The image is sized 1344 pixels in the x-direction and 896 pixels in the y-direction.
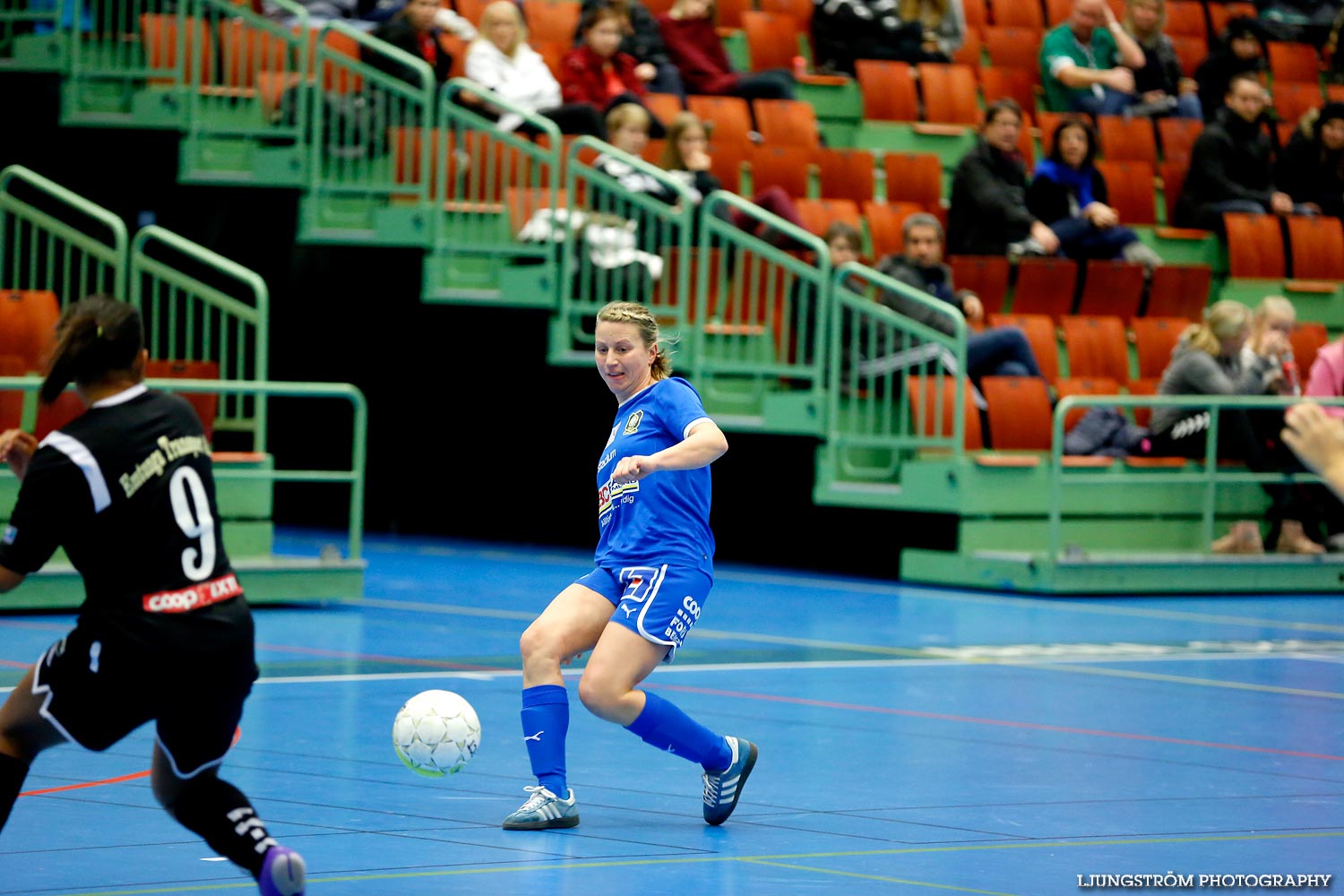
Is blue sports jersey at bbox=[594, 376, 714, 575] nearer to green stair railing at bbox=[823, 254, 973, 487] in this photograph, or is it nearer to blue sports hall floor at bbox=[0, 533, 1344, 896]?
blue sports hall floor at bbox=[0, 533, 1344, 896]

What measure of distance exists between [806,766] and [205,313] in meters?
6.84

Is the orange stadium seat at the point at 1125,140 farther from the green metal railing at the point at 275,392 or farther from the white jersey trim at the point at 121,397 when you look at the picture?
the white jersey trim at the point at 121,397

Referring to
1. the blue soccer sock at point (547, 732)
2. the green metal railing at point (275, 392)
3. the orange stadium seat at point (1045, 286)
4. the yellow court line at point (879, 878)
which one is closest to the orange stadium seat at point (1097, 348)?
the orange stadium seat at point (1045, 286)

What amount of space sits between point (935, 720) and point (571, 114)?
8.21 meters

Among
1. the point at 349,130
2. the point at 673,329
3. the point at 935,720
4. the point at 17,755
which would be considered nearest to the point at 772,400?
the point at 673,329

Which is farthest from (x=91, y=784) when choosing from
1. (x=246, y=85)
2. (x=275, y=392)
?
(x=246, y=85)

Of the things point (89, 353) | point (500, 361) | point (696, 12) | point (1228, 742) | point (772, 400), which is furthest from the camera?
point (696, 12)

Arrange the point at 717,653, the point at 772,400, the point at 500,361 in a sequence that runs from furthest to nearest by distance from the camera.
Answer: the point at 500,361, the point at 772,400, the point at 717,653

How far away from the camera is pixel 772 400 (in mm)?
15484

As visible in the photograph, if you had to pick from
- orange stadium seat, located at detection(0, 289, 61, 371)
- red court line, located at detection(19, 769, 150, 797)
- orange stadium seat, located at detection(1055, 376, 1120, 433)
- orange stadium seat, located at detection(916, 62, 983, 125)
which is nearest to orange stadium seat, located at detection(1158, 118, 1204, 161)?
orange stadium seat, located at detection(916, 62, 983, 125)

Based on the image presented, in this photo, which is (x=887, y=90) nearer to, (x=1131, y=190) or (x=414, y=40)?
(x=1131, y=190)

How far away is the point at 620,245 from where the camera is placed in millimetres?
15500

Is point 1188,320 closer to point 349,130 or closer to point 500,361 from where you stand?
point 500,361

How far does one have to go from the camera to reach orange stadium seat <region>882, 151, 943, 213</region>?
1784 cm
